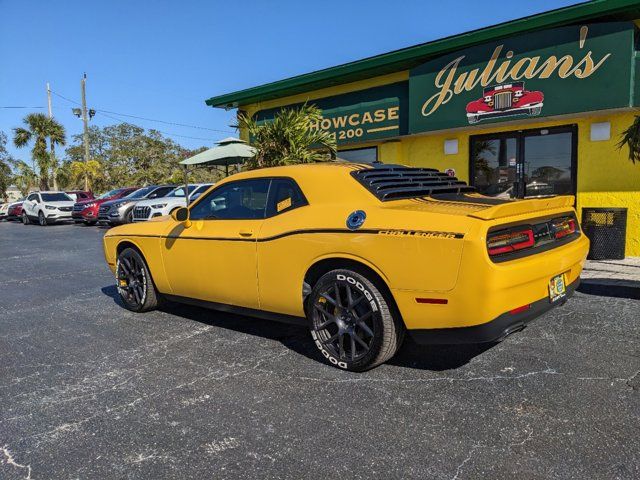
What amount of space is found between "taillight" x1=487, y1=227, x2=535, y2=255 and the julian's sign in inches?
228

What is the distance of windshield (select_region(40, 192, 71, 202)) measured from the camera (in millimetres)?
23569

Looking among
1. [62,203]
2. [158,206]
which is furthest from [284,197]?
[62,203]

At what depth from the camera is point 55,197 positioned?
23875 millimetres

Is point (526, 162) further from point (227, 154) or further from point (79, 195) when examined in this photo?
point (79, 195)

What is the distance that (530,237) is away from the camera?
3.44 m

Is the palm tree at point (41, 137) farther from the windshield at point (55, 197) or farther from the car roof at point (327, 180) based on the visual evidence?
the car roof at point (327, 180)

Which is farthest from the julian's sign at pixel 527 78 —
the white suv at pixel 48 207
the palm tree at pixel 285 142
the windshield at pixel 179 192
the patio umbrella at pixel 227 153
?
the white suv at pixel 48 207

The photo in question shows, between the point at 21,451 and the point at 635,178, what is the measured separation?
921 cm

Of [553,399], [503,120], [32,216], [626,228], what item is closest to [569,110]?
[503,120]

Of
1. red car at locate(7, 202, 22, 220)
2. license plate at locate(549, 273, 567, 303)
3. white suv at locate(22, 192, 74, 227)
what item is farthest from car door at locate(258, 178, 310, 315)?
red car at locate(7, 202, 22, 220)

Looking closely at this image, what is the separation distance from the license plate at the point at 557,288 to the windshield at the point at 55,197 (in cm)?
2447

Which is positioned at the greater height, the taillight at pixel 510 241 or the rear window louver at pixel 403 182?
the rear window louver at pixel 403 182

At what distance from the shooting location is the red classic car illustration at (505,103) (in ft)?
28.3

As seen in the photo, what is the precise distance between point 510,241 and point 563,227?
37.6 inches
